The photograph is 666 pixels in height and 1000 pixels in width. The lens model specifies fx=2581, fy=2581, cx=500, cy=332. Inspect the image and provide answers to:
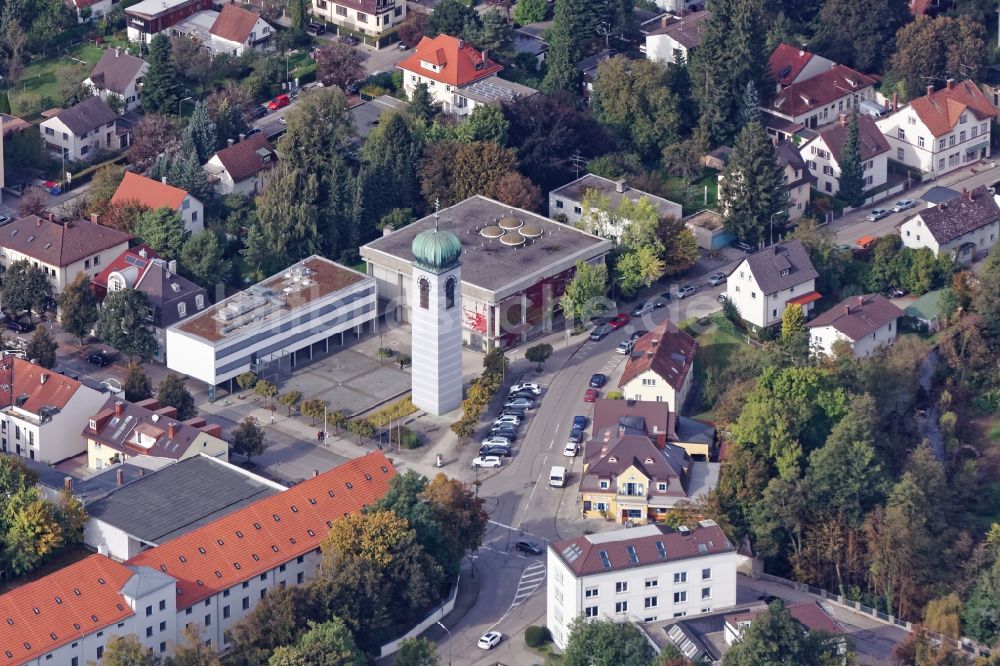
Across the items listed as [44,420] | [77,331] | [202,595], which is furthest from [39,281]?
[202,595]

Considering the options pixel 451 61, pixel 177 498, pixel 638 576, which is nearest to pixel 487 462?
pixel 638 576

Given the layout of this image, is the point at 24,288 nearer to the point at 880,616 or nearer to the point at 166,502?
the point at 166,502

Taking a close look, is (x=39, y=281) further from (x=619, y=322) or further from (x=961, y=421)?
(x=961, y=421)

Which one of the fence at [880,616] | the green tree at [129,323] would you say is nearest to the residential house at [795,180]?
the fence at [880,616]

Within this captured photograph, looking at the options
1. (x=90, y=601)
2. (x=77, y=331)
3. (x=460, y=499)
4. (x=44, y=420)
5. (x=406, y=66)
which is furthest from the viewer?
(x=406, y=66)

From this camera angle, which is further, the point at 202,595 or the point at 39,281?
the point at 39,281

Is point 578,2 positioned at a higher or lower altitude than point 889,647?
higher
